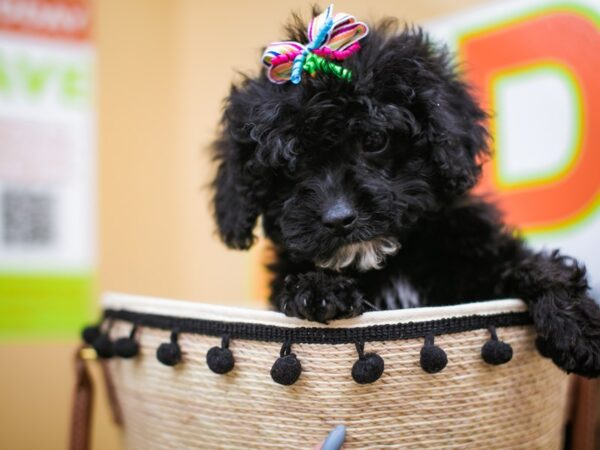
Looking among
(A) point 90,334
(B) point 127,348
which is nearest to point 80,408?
(A) point 90,334

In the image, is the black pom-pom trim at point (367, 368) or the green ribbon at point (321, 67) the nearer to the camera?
the black pom-pom trim at point (367, 368)

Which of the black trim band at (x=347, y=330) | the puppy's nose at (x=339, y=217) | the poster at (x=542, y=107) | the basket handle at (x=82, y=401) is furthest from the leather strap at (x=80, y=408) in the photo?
the poster at (x=542, y=107)

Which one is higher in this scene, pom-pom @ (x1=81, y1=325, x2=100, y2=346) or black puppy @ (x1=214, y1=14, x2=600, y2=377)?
black puppy @ (x1=214, y1=14, x2=600, y2=377)

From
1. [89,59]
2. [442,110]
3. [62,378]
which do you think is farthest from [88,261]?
[442,110]

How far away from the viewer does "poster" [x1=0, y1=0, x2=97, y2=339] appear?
300 cm

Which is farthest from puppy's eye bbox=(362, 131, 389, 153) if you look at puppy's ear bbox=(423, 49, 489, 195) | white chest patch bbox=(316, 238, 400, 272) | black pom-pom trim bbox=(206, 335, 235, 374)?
black pom-pom trim bbox=(206, 335, 235, 374)

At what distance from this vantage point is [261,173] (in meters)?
1.48

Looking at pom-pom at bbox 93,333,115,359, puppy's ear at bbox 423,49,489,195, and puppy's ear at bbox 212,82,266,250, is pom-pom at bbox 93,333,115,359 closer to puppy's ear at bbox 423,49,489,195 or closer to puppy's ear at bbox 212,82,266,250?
puppy's ear at bbox 212,82,266,250

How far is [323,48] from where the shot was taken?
1356mm

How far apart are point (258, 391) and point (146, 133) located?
2.53 meters

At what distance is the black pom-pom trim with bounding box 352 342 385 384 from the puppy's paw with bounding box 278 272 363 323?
0.30 feet

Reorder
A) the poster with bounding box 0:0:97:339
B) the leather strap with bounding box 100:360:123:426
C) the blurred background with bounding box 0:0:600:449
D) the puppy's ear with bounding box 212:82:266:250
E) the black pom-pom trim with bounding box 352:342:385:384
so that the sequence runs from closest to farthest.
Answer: the black pom-pom trim with bounding box 352:342:385:384 → the puppy's ear with bounding box 212:82:266:250 → the leather strap with bounding box 100:360:123:426 → the blurred background with bounding box 0:0:600:449 → the poster with bounding box 0:0:97:339

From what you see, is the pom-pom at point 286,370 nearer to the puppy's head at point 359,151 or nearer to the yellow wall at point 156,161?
the puppy's head at point 359,151

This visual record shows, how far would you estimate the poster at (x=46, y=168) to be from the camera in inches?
118
